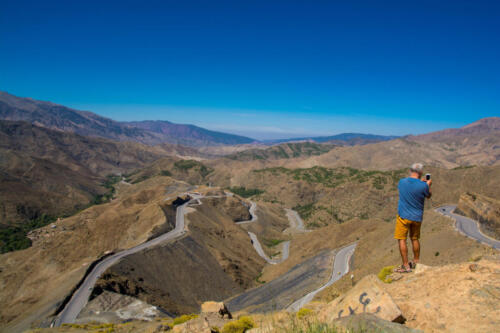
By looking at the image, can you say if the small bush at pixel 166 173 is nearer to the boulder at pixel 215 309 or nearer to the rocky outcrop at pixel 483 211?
the rocky outcrop at pixel 483 211

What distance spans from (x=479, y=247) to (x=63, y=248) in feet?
184

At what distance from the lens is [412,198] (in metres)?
8.04

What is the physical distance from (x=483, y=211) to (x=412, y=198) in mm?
39449

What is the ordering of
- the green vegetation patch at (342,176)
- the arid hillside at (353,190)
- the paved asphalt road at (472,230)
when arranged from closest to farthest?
the paved asphalt road at (472,230)
the arid hillside at (353,190)
the green vegetation patch at (342,176)

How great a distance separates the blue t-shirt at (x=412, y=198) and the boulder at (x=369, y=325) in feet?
12.3

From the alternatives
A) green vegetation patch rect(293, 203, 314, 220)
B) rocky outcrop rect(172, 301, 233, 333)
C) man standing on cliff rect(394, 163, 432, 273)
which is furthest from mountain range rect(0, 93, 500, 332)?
rocky outcrop rect(172, 301, 233, 333)

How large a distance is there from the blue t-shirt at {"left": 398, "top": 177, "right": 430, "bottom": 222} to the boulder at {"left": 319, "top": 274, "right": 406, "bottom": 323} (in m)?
2.37

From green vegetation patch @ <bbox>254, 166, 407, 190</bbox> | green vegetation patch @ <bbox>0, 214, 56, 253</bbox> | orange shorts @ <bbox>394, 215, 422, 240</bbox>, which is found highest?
orange shorts @ <bbox>394, 215, 422, 240</bbox>

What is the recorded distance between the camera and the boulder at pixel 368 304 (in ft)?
19.0

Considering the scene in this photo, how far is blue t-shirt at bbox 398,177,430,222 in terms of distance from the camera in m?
7.90

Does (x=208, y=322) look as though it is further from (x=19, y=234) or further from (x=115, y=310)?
(x=19, y=234)

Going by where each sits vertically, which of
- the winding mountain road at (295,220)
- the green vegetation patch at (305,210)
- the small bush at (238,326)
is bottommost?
the winding mountain road at (295,220)

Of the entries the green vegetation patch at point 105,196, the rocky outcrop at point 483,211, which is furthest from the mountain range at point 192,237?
the green vegetation patch at point 105,196

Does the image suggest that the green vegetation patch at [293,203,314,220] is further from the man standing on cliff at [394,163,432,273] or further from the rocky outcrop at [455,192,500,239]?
the man standing on cliff at [394,163,432,273]
